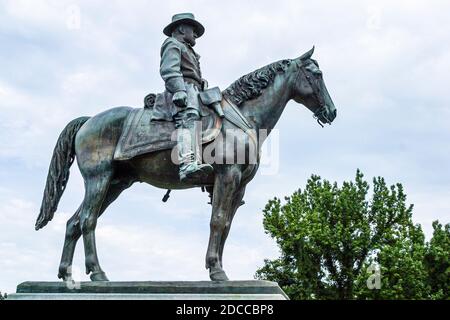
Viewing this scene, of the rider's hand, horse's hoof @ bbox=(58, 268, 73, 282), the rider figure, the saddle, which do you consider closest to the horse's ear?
the saddle

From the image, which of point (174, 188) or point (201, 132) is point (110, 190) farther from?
point (201, 132)

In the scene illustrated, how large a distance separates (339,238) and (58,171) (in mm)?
23769

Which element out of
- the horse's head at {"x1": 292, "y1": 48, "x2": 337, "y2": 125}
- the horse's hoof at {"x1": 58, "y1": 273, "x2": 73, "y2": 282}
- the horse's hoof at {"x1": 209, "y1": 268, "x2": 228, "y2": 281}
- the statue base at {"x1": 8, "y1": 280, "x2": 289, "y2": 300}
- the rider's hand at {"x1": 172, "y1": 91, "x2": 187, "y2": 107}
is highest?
the horse's head at {"x1": 292, "y1": 48, "x2": 337, "y2": 125}

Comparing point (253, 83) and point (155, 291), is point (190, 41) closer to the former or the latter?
point (253, 83)

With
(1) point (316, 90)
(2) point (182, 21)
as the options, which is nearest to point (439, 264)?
(1) point (316, 90)

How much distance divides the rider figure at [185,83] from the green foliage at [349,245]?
73.3 feet

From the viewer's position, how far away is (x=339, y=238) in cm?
3219

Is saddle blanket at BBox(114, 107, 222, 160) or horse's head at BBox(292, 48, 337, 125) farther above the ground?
horse's head at BBox(292, 48, 337, 125)

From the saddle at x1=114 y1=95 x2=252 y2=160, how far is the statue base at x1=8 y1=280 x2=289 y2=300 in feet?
6.03

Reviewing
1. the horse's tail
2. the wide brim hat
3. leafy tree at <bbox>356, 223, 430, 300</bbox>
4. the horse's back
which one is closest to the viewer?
the horse's back

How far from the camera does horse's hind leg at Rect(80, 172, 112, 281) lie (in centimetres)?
927

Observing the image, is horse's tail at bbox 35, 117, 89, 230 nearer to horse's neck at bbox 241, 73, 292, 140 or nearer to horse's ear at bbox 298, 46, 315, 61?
horse's neck at bbox 241, 73, 292, 140

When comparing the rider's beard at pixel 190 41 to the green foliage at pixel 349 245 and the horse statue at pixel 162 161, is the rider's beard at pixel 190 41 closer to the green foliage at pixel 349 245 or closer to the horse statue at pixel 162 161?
the horse statue at pixel 162 161

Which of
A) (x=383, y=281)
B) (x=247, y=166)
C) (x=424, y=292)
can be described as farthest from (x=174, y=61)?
(x=424, y=292)
